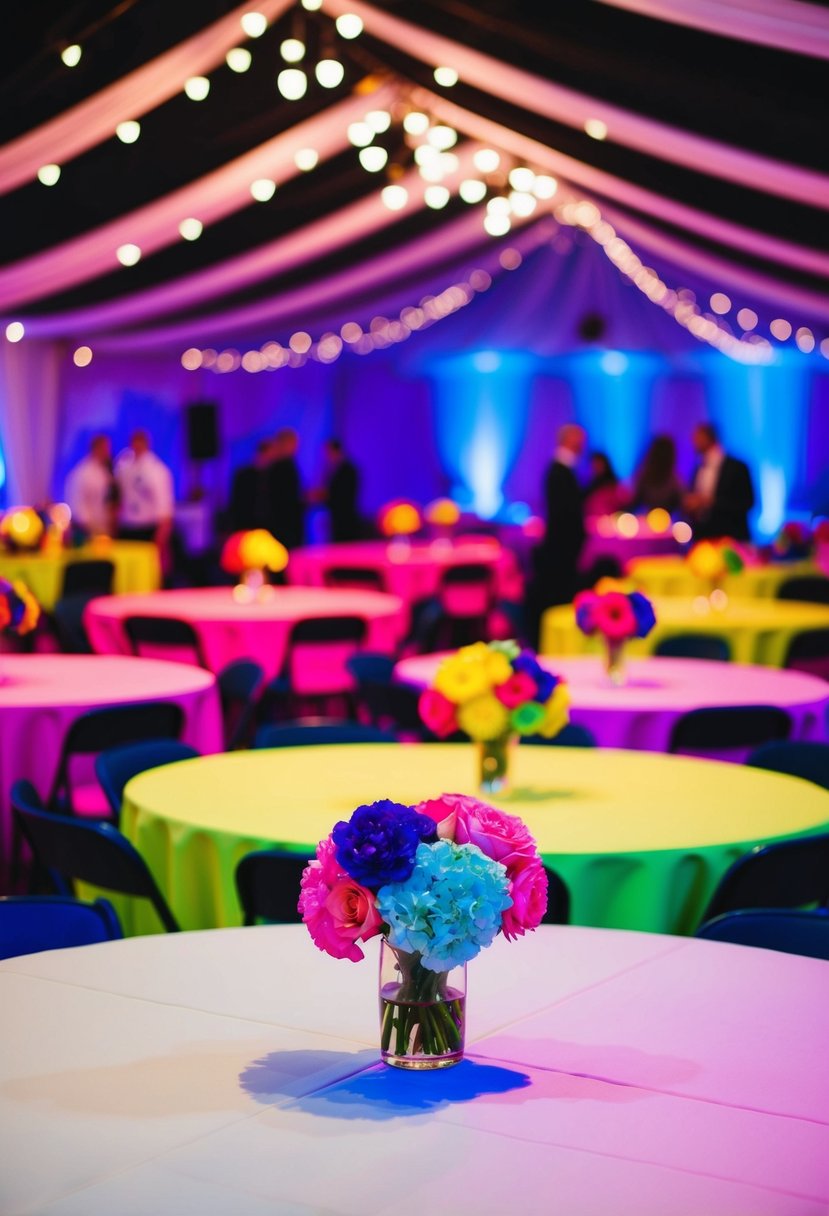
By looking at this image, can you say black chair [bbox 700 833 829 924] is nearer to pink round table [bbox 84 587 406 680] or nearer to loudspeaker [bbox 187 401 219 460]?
pink round table [bbox 84 587 406 680]

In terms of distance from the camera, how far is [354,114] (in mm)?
9070

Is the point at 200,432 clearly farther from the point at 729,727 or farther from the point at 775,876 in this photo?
the point at 775,876

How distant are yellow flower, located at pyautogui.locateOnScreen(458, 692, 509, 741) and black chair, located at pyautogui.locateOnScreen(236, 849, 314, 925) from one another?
0.68m

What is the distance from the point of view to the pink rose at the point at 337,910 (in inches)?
83.2

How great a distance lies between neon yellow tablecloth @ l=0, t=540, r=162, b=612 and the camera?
35.4 feet

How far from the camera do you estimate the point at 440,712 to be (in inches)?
155

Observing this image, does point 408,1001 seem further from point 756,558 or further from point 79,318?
point 79,318

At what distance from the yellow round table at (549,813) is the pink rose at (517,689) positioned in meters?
0.26

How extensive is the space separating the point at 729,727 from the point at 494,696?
156 centimetres

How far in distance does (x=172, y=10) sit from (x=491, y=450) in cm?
1357

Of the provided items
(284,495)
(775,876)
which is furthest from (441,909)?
(284,495)

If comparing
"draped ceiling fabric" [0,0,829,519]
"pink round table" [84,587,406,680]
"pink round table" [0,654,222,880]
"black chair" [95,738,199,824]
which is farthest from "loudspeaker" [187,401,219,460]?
"black chair" [95,738,199,824]

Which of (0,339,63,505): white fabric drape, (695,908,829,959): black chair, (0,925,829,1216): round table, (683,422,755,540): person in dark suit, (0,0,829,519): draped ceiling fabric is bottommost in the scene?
(0,925,829,1216): round table

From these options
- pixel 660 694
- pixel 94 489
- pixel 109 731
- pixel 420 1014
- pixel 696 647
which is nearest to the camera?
pixel 420 1014
